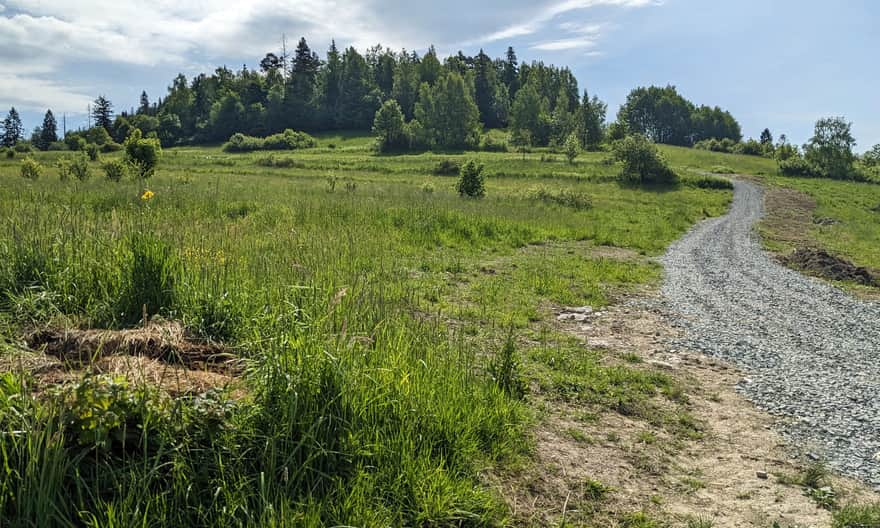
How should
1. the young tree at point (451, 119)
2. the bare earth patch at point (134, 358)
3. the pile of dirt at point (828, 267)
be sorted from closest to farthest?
the bare earth patch at point (134, 358) < the pile of dirt at point (828, 267) < the young tree at point (451, 119)

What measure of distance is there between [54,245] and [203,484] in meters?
3.67

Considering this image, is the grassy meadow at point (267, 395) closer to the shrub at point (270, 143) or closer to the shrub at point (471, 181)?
the shrub at point (471, 181)

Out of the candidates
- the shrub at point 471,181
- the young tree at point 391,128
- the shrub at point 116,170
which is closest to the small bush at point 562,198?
the shrub at point 471,181

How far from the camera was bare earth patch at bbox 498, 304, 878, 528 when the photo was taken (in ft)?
12.9

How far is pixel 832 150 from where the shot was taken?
74.4m

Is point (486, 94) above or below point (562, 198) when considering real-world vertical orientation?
above

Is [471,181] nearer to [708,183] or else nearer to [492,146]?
[708,183]

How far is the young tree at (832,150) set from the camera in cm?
7331

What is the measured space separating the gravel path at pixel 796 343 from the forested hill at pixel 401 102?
8655 cm

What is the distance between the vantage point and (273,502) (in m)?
2.92

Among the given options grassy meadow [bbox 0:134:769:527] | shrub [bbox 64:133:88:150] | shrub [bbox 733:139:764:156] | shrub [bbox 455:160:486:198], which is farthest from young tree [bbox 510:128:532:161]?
grassy meadow [bbox 0:134:769:527]

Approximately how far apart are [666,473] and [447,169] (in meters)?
58.1

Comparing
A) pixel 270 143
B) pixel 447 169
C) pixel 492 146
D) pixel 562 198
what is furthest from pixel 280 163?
pixel 492 146

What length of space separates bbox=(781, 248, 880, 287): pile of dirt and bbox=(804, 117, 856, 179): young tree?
6932 cm
